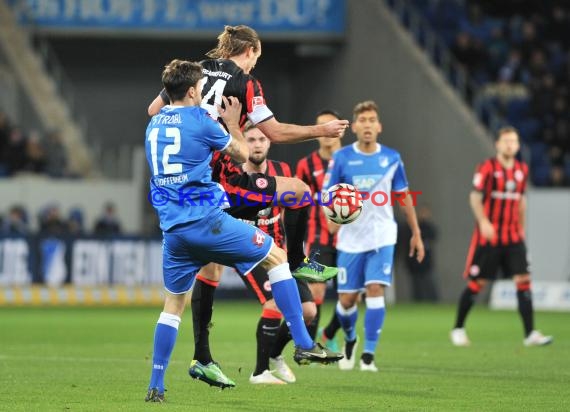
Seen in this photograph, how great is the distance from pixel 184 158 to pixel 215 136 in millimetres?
243

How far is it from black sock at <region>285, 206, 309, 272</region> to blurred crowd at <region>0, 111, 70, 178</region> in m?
17.1

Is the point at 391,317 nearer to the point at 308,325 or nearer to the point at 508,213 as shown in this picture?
the point at 508,213

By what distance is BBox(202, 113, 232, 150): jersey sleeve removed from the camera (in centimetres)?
802

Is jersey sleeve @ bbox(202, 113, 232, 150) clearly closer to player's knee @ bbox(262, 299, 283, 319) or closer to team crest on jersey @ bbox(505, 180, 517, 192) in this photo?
player's knee @ bbox(262, 299, 283, 319)

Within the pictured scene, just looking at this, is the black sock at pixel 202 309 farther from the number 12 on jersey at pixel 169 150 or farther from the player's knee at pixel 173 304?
the number 12 on jersey at pixel 169 150

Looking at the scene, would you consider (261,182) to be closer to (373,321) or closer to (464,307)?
(373,321)

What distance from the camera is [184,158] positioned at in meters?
8.03

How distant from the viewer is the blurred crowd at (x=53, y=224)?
76.6ft

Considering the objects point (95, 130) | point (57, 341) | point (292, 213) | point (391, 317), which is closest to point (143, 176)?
point (95, 130)

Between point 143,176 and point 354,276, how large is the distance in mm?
16007

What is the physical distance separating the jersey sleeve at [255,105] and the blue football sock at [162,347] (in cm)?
148

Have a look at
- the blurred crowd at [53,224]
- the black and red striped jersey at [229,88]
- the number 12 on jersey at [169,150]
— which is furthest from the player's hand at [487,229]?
the blurred crowd at [53,224]

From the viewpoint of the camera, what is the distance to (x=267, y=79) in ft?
111

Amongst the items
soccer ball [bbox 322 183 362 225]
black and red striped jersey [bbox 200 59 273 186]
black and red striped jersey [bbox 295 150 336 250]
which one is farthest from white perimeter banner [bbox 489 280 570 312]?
black and red striped jersey [bbox 200 59 273 186]
